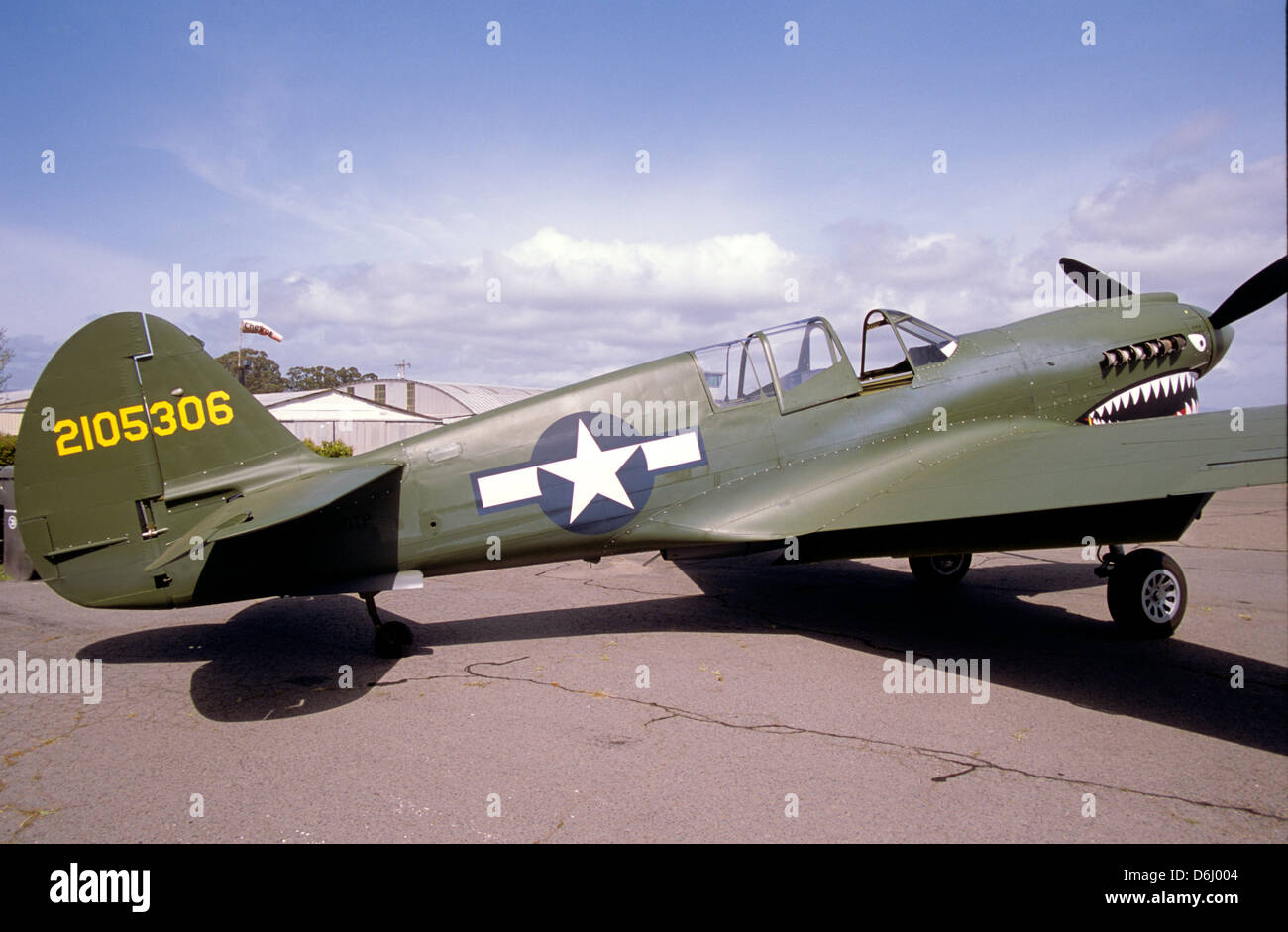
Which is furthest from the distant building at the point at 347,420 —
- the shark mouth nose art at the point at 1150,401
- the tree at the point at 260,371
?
the shark mouth nose art at the point at 1150,401

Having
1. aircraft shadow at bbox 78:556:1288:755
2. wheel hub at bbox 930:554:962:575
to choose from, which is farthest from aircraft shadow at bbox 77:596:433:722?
wheel hub at bbox 930:554:962:575

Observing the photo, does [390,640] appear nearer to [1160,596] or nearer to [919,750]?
[919,750]

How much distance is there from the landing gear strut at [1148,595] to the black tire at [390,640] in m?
5.96

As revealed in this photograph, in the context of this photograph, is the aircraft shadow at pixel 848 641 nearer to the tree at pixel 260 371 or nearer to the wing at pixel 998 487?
the wing at pixel 998 487

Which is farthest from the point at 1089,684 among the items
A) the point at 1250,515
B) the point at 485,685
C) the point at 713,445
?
the point at 1250,515

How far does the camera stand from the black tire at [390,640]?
564cm

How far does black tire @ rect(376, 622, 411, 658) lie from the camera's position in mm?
5645

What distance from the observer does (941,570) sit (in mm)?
8055

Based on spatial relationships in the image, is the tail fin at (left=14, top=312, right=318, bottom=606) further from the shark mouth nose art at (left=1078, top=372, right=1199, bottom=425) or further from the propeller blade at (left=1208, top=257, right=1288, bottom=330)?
the propeller blade at (left=1208, top=257, right=1288, bottom=330)

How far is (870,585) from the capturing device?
8281 mm

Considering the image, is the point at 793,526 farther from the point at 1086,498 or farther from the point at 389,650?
the point at 389,650

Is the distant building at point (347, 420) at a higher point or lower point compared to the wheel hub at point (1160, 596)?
higher

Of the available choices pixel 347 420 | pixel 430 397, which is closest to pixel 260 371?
pixel 430 397
